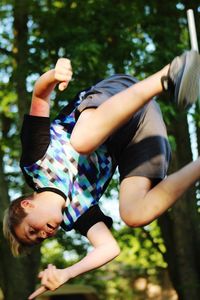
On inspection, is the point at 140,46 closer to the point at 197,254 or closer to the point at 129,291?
the point at 197,254

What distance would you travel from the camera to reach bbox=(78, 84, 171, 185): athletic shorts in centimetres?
342

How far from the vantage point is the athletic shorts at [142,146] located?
3.42 meters

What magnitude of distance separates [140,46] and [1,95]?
3215 millimetres

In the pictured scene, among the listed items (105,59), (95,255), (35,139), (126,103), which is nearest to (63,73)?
(126,103)

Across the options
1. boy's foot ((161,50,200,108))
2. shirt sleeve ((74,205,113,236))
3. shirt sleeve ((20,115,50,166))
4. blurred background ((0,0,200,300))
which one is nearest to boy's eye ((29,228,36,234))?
shirt sleeve ((74,205,113,236))

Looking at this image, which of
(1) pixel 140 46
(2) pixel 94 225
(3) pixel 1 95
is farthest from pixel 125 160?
(3) pixel 1 95

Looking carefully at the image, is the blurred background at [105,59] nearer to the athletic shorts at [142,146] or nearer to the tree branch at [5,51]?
the tree branch at [5,51]

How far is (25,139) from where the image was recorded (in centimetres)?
331

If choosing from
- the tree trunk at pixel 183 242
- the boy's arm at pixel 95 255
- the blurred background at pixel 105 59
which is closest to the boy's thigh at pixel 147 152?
the boy's arm at pixel 95 255

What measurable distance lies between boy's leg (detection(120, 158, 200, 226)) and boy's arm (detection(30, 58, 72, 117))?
0.60m

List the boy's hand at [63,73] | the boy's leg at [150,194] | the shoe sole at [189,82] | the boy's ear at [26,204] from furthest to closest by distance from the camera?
1. the boy's ear at [26,204]
2. the boy's leg at [150,194]
3. the boy's hand at [63,73]
4. the shoe sole at [189,82]

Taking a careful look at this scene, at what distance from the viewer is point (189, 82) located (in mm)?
2930

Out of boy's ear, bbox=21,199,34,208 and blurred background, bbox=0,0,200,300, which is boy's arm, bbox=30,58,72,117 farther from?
blurred background, bbox=0,0,200,300

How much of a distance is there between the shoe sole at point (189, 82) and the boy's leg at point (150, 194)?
0.39 metres
